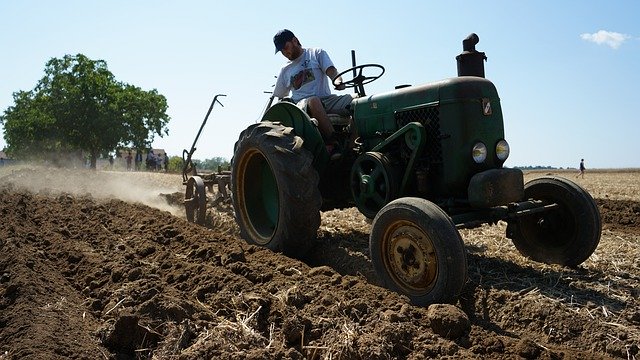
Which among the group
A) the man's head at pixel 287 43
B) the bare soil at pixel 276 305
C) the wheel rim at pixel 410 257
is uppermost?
the man's head at pixel 287 43

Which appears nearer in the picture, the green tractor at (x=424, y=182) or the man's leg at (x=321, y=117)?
the green tractor at (x=424, y=182)

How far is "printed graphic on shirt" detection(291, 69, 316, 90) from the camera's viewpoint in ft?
20.4

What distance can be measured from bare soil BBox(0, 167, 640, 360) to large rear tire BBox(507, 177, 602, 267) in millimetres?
167

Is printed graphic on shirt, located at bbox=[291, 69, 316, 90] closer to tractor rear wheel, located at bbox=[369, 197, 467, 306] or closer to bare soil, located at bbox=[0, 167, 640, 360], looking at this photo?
bare soil, located at bbox=[0, 167, 640, 360]

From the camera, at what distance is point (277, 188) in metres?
5.47

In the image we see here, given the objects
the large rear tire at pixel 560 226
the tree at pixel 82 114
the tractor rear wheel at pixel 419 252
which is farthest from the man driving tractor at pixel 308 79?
the tree at pixel 82 114

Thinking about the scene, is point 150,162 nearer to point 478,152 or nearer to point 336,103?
point 336,103

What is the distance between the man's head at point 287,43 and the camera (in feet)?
20.5

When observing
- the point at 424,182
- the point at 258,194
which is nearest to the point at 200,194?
the point at 258,194

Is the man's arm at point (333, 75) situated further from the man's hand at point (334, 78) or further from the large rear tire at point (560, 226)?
the large rear tire at point (560, 226)

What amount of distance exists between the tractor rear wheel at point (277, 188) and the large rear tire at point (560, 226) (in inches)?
68.3

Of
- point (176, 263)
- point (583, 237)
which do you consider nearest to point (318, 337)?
point (176, 263)

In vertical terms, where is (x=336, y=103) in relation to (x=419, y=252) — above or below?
above

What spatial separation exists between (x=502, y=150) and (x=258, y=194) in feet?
8.97
